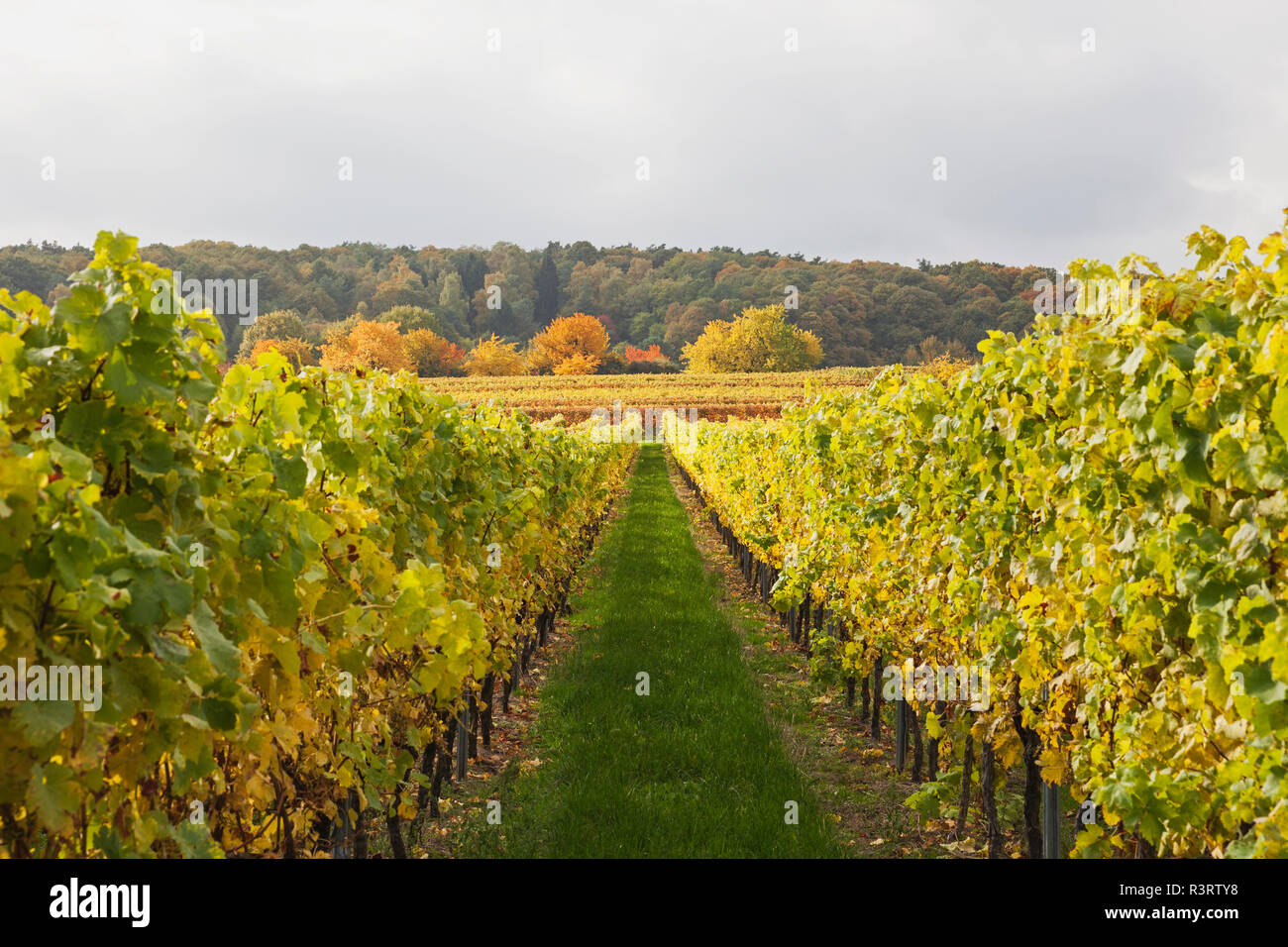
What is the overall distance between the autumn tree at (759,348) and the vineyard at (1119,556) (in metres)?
69.1

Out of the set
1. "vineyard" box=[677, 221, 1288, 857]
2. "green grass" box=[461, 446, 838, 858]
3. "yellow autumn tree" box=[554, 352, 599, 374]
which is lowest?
"green grass" box=[461, 446, 838, 858]

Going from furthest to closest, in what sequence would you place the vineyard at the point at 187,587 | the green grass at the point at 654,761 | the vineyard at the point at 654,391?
the vineyard at the point at 654,391 < the green grass at the point at 654,761 < the vineyard at the point at 187,587

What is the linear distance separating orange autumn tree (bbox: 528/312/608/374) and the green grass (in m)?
77.1

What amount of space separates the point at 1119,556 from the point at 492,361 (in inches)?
3057

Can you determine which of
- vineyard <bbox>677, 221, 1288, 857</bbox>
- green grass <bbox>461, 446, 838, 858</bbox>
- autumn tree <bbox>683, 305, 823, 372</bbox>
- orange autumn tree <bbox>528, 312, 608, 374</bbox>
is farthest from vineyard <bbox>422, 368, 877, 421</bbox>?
vineyard <bbox>677, 221, 1288, 857</bbox>

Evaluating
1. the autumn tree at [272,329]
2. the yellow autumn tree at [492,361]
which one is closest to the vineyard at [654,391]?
the yellow autumn tree at [492,361]

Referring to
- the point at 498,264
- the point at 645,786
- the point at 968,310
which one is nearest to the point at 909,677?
the point at 645,786

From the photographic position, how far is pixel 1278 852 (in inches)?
79.4

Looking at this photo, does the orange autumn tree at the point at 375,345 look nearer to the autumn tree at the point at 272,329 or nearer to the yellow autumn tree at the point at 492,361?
the autumn tree at the point at 272,329

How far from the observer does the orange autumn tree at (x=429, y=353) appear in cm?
7288

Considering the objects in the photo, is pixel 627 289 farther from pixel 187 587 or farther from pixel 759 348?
pixel 187 587

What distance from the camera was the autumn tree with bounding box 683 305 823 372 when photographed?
73.5 m

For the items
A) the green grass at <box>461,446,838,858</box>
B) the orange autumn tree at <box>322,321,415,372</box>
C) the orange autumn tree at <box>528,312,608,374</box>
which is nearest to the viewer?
the green grass at <box>461,446,838,858</box>

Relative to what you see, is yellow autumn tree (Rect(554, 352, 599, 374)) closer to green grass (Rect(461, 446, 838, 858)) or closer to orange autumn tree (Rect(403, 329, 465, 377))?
orange autumn tree (Rect(403, 329, 465, 377))
